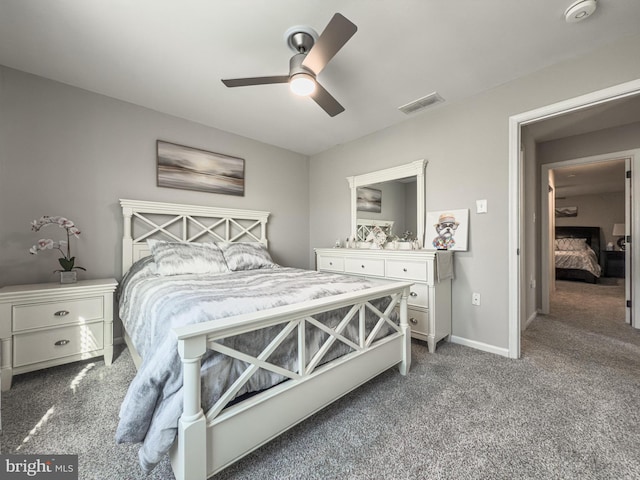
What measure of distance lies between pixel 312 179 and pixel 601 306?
4.82 m

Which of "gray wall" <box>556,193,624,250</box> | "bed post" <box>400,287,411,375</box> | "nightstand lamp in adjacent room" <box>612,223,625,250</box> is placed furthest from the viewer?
"gray wall" <box>556,193,624,250</box>

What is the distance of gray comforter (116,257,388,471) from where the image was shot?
3.27 ft

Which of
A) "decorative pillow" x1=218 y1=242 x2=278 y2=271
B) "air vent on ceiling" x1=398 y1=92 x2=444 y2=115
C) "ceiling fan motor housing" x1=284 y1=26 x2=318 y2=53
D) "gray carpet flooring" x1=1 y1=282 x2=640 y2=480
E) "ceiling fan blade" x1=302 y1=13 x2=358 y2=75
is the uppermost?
"air vent on ceiling" x1=398 y1=92 x2=444 y2=115

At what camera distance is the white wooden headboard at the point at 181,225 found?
106 inches

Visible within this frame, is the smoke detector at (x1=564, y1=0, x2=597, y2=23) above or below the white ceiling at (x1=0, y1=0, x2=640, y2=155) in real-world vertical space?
below

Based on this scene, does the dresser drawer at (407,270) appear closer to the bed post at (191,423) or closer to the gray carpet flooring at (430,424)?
the gray carpet flooring at (430,424)

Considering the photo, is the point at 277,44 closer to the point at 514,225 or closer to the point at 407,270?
the point at 407,270

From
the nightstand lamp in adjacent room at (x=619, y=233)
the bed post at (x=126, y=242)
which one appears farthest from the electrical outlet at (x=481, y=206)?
the nightstand lamp in adjacent room at (x=619, y=233)

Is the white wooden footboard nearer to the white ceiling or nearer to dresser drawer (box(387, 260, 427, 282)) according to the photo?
dresser drawer (box(387, 260, 427, 282))

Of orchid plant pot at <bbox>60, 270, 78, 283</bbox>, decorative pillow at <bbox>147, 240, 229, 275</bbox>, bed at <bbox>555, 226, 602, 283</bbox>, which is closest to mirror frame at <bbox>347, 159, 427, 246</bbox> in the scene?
decorative pillow at <bbox>147, 240, 229, 275</bbox>

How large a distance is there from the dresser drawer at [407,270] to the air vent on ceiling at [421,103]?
5.30 ft

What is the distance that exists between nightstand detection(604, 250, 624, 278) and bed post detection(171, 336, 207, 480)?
29.0ft

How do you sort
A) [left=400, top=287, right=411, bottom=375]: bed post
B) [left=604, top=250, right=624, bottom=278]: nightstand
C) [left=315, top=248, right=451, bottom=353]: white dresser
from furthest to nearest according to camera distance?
[left=604, top=250, right=624, bottom=278]: nightstand → [left=315, top=248, right=451, bottom=353]: white dresser → [left=400, top=287, right=411, bottom=375]: bed post

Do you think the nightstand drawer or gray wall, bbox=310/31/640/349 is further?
the nightstand drawer
